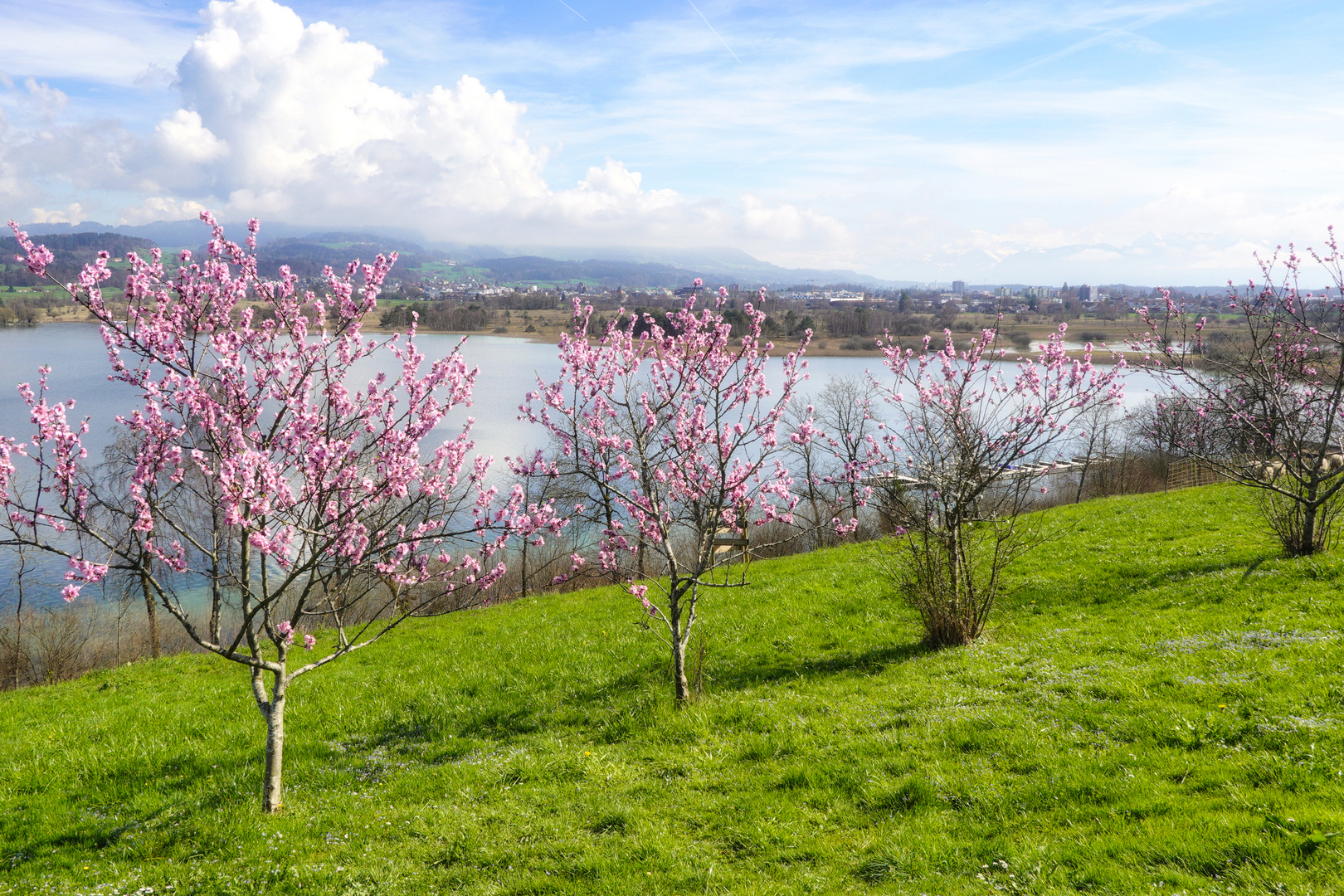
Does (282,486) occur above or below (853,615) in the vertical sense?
above

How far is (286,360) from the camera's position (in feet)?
26.4

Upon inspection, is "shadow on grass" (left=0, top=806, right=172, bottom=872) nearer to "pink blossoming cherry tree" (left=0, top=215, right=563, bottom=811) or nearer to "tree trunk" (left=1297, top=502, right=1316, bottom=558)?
"pink blossoming cherry tree" (left=0, top=215, right=563, bottom=811)

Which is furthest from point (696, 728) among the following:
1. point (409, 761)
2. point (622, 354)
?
point (622, 354)

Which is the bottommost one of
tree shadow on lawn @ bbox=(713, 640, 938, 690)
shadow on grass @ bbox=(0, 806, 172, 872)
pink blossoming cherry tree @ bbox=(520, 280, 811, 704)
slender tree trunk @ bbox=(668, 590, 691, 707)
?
shadow on grass @ bbox=(0, 806, 172, 872)

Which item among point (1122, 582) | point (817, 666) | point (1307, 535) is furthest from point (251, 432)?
point (1307, 535)

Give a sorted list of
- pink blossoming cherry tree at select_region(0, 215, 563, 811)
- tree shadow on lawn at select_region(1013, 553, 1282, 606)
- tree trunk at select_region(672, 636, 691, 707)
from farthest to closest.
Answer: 1. tree shadow on lawn at select_region(1013, 553, 1282, 606)
2. tree trunk at select_region(672, 636, 691, 707)
3. pink blossoming cherry tree at select_region(0, 215, 563, 811)

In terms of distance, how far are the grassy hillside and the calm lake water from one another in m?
14.1

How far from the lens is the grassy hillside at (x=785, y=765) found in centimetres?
580

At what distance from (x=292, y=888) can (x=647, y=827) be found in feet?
10.6

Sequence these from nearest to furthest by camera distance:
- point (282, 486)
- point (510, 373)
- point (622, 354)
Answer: point (282, 486) < point (622, 354) < point (510, 373)

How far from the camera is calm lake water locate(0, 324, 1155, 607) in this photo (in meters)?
44.6

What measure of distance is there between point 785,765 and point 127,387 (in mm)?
68334

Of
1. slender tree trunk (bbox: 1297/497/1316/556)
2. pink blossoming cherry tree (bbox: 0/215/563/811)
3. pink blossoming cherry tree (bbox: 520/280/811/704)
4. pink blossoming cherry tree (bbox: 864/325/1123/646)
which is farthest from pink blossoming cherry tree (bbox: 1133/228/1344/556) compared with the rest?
pink blossoming cherry tree (bbox: 0/215/563/811)

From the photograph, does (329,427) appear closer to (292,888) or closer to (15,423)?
(292,888)
